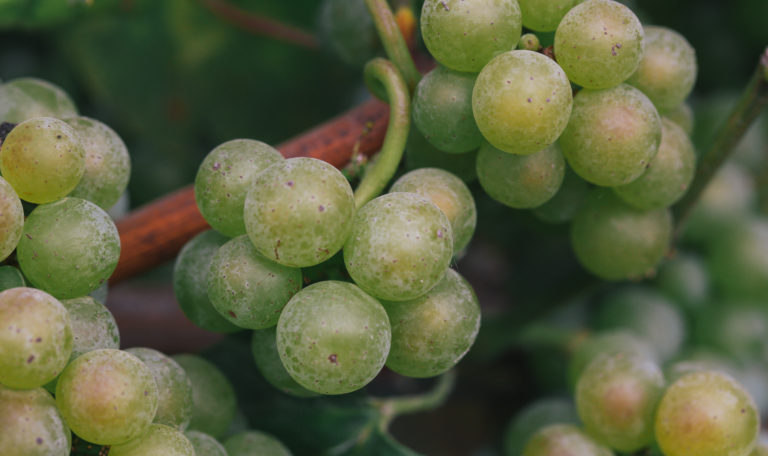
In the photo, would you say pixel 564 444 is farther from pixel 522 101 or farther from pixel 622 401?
pixel 522 101

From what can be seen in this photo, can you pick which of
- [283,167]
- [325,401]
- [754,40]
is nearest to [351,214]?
[283,167]

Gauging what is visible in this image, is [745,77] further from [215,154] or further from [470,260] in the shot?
[215,154]

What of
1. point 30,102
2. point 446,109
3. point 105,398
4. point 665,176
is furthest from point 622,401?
point 30,102

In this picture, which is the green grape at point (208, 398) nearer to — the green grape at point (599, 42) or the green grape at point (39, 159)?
the green grape at point (39, 159)

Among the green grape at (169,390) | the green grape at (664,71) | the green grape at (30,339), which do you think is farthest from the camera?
the green grape at (664,71)

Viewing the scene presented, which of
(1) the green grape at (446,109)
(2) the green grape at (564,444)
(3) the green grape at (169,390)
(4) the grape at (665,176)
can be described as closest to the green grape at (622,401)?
(2) the green grape at (564,444)

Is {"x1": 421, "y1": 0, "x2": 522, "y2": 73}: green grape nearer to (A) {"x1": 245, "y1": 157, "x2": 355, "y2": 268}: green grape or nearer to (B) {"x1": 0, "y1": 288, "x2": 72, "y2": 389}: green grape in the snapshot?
(A) {"x1": 245, "y1": 157, "x2": 355, "y2": 268}: green grape

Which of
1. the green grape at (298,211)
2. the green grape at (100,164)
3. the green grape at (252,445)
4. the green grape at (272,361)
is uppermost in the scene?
the green grape at (298,211)

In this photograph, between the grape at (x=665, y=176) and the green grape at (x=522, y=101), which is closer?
the green grape at (x=522, y=101)
